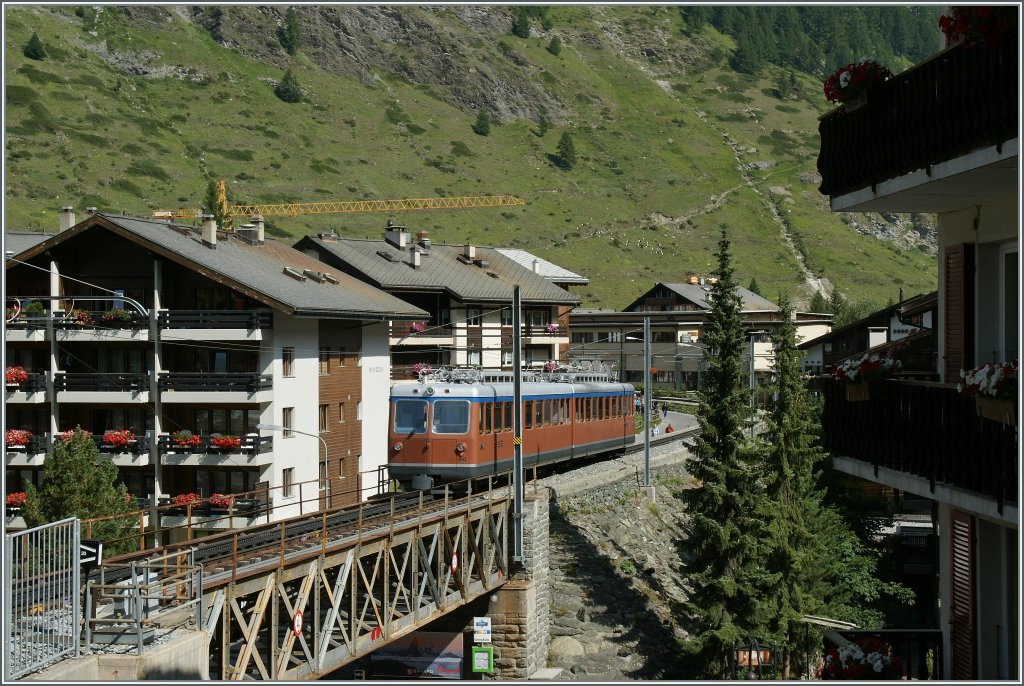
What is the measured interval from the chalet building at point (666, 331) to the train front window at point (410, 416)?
52626 mm

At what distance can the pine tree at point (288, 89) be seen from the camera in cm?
18412

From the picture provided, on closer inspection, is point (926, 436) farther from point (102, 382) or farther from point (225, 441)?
point (102, 382)

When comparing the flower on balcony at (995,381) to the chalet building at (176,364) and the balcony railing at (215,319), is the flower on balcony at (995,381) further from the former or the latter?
the balcony railing at (215,319)

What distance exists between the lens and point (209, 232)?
140 feet

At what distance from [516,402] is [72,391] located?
622 inches

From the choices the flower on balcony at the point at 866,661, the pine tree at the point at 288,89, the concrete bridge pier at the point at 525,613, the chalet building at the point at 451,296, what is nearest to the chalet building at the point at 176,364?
the concrete bridge pier at the point at 525,613

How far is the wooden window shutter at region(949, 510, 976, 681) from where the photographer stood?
1048 cm

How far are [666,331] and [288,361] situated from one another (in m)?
60.1

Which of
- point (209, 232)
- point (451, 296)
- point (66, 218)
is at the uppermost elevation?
point (66, 218)

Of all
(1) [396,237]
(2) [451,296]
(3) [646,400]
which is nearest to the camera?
(3) [646,400]

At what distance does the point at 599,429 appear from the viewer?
45750 mm

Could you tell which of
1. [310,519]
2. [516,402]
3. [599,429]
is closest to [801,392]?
[599,429]

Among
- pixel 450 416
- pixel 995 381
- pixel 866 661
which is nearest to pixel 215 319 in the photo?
pixel 450 416

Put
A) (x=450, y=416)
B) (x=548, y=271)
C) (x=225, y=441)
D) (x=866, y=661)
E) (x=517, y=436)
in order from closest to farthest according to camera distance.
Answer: (x=866, y=661) < (x=517, y=436) < (x=450, y=416) < (x=225, y=441) < (x=548, y=271)
